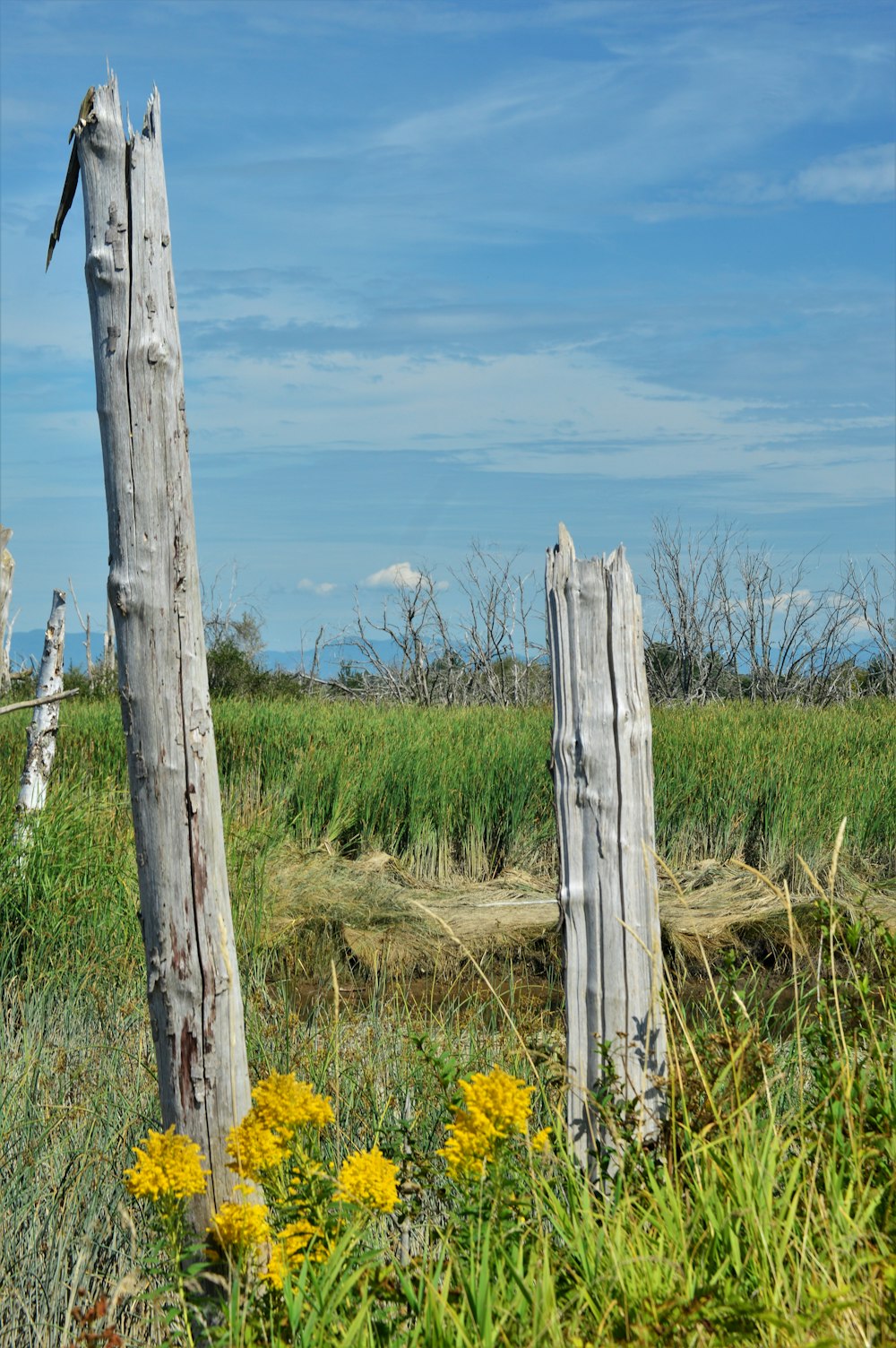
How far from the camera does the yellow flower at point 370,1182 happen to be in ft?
7.54

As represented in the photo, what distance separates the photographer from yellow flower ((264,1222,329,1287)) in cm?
228

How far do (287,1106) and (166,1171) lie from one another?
29cm

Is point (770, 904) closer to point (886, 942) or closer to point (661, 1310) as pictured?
point (886, 942)

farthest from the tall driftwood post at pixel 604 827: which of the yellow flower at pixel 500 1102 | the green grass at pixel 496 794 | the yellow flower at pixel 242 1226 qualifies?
the green grass at pixel 496 794

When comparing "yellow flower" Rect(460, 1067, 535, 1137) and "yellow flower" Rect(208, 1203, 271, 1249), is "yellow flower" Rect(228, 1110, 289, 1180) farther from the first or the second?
"yellow flower" Rect(460, 1067, 535, 1137)

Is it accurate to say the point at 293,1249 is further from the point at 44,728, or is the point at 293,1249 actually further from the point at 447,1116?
the point at 44,728

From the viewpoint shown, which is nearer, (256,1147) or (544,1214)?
(256,1147)

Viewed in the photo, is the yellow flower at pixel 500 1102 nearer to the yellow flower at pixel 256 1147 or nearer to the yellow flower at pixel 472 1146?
the yellow flower at pixel 472 1146

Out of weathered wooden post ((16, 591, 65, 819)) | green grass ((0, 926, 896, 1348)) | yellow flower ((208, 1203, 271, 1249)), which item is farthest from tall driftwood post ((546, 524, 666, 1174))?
weathered wooden post ((16, 591, 65, 819))

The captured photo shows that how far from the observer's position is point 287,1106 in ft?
8.16

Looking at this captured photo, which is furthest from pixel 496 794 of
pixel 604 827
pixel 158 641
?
pixel 158 641

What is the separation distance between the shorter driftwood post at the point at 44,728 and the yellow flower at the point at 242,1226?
4995 millimetres

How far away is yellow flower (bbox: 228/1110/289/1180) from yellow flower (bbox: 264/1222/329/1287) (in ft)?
0.49

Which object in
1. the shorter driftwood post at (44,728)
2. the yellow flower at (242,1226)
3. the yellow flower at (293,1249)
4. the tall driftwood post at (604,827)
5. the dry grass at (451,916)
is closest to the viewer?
the yellow flower at (293,1249)
